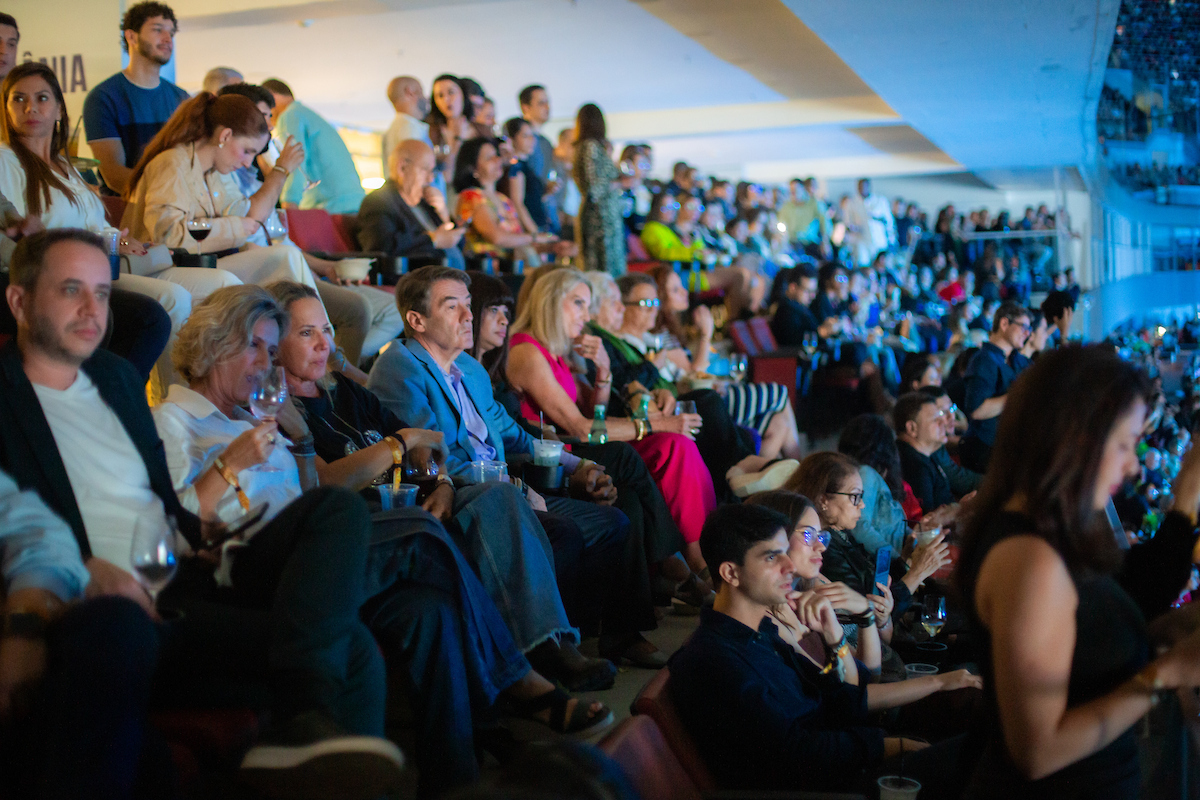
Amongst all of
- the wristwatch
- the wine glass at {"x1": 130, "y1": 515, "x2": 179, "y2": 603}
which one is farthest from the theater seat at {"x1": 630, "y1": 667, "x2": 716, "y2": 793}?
the wristwatch

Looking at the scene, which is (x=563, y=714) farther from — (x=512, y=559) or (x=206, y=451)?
(x=206, y=451)

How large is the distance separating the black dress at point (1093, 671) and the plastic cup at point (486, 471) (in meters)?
1.55

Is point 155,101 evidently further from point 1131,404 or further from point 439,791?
point 1131,404

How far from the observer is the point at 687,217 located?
303 inches

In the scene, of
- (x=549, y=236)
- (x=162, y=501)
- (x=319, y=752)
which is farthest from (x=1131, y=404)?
(x=549, y=236)

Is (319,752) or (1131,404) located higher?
(1131,404)

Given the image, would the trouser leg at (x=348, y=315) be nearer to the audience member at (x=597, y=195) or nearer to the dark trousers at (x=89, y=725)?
the audience member at (x=597, y=195)

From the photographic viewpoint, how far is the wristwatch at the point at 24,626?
133cm

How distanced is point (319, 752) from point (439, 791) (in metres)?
0.51

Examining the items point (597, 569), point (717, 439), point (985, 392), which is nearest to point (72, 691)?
point (597, 569)

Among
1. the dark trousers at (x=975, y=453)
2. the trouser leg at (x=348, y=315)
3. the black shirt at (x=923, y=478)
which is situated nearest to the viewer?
the trouser leg at (x=348, y=315)

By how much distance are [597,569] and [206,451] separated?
3.94 feet

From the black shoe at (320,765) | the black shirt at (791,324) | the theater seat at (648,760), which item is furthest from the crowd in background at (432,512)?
the black shirt at (791,324)

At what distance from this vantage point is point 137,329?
2572mm
